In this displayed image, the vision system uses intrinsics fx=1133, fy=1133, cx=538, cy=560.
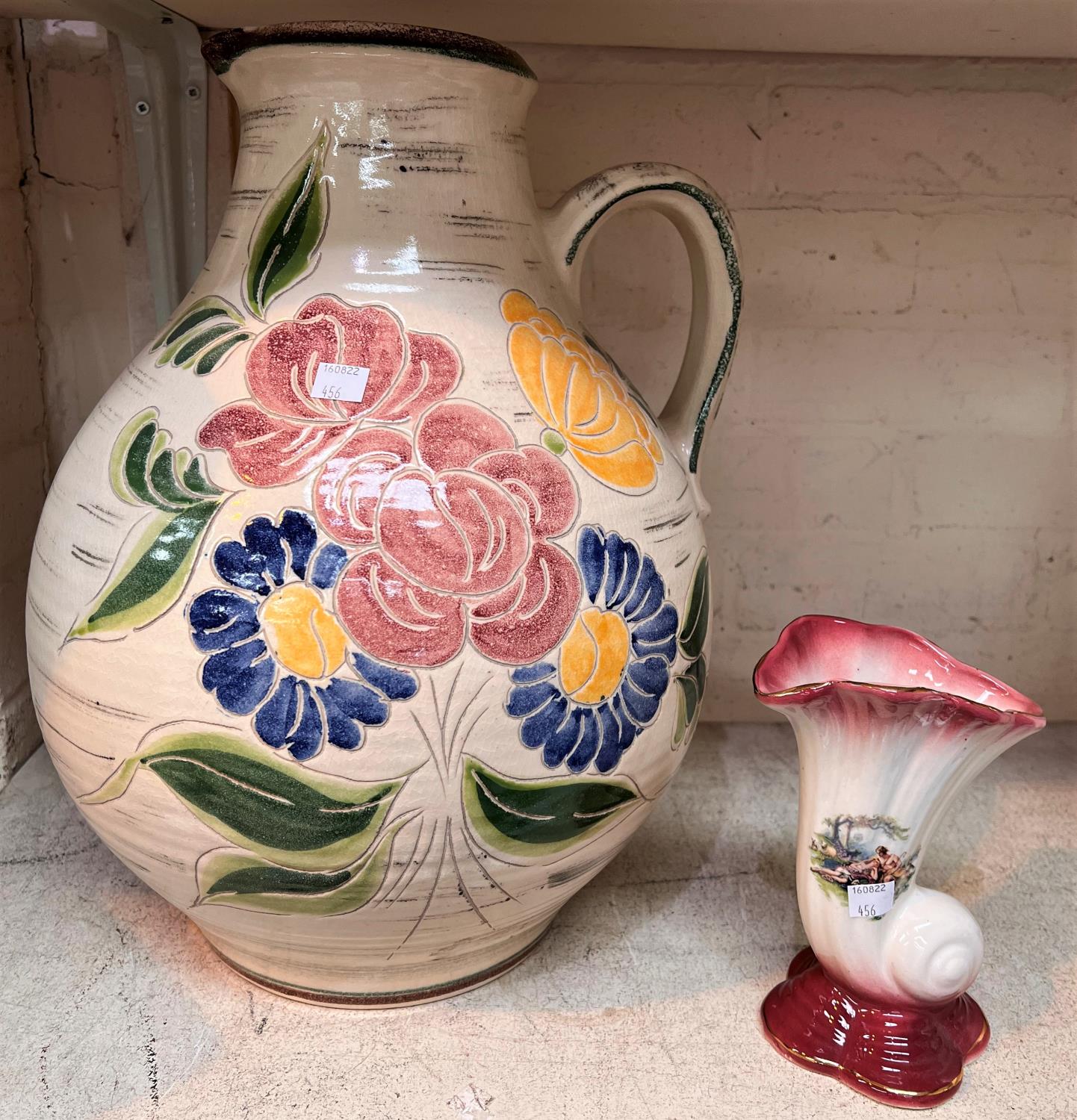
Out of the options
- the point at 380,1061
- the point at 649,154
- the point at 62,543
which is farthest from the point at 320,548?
the point at 649,154

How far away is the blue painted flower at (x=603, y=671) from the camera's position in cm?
73

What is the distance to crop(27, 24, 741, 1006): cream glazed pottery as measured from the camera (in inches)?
27.6

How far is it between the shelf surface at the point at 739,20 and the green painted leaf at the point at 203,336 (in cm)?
34

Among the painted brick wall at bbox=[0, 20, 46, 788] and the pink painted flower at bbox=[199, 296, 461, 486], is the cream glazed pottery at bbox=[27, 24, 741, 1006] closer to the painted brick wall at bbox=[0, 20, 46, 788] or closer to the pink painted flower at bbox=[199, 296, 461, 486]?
the pink painted flower at bbox=[199, 296, 461, 486]

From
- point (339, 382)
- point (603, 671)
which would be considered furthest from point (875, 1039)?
point (339, 382)

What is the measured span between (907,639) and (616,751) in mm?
264

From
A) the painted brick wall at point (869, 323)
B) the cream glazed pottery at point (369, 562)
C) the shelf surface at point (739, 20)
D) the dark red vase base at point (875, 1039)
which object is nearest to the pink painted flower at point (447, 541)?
the cream glazed pottery at point (369, 562)

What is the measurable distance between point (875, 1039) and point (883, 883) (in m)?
0.11

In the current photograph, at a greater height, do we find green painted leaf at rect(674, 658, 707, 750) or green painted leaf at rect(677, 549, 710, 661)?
green painted leaf at rect(677, 549, 710, 661)

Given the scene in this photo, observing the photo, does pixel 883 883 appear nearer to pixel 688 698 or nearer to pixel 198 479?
pixel 688 698

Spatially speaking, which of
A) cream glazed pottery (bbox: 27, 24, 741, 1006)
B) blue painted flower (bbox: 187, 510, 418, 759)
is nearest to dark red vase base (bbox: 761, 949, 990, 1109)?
cream glazed pottery (bbox: 27, 24, 741, 1006)

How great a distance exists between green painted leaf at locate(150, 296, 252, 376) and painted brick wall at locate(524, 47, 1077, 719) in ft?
1.76

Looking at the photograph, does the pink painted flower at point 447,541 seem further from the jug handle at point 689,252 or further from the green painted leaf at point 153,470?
the jug handle at point 689,252

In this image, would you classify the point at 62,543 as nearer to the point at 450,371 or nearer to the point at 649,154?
the point at 450,371
